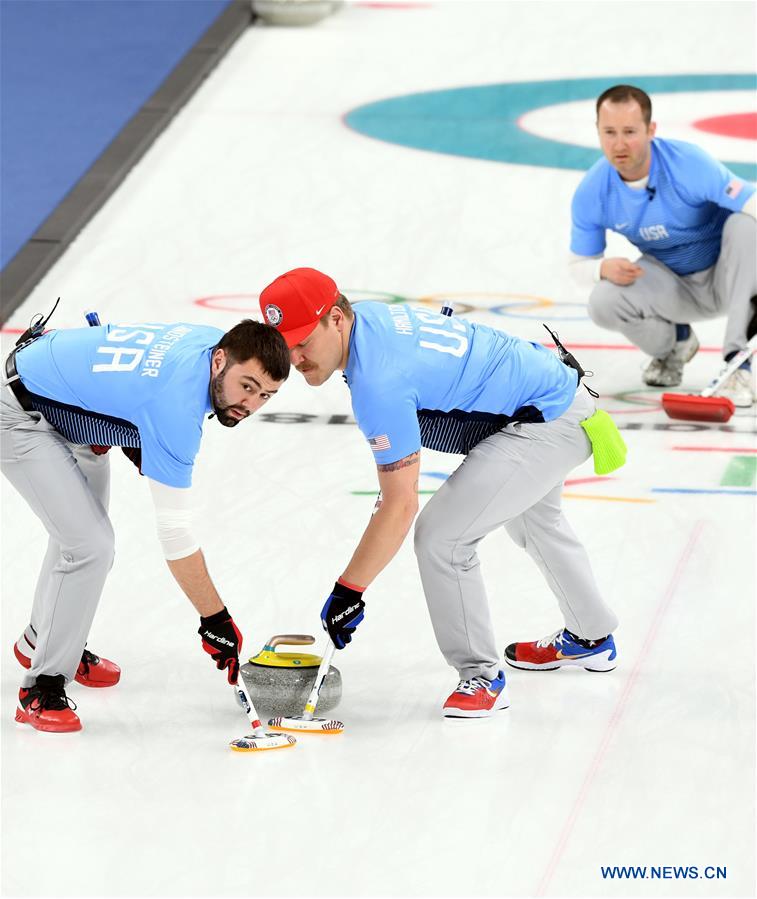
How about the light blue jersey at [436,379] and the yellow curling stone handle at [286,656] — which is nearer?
the light blue jersey at [436,379]

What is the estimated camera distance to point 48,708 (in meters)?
4.26

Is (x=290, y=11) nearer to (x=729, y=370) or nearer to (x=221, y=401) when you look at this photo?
(x=729, y=370)

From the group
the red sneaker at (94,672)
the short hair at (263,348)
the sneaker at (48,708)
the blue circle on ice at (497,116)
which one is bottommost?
A: the blue circle on ice at (497,116)

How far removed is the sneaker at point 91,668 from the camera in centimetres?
450

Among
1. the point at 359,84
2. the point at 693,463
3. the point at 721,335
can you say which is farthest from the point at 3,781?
the point at 359,84

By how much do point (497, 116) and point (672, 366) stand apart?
5.00 meters

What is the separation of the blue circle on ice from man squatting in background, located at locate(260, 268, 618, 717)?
611cm

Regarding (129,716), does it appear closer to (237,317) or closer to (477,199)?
(237,317)

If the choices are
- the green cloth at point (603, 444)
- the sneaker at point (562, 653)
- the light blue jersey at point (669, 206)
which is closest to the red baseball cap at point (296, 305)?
the green cloth at point (603, 444)

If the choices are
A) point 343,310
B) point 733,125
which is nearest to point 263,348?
point 343,310

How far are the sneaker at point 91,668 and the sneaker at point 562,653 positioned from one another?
3.72ft

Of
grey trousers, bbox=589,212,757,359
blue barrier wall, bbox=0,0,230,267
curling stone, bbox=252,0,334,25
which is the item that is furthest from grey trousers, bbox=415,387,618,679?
curling stone, bbox=252,0,334,25

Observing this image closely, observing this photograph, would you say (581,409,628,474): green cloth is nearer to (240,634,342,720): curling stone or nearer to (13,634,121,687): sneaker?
(240,634,342,720): curling stone

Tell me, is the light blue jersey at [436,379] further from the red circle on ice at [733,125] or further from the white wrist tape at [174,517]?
the red circle on ice at [733,125]
